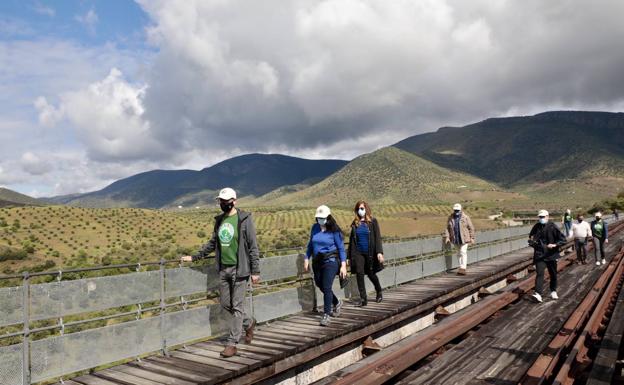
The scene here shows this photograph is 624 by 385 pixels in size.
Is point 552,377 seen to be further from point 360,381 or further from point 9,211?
point 9,211

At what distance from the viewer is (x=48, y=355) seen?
499cm

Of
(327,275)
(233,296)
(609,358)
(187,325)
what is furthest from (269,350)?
(609,358)

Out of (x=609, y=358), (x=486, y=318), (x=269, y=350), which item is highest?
(x=269, y=350)

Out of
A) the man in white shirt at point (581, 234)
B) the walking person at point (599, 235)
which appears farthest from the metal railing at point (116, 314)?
the walking person at point (599, 235)

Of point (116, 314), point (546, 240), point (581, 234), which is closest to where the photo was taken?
point (116, 314)

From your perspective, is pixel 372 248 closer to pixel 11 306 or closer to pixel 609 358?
pixel 609 358

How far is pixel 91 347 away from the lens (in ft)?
17.5

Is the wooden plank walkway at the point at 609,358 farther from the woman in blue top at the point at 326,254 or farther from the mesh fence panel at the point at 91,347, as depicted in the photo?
the mesh fence panel at the point at 91,347

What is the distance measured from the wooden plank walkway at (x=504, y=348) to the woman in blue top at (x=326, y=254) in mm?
1818

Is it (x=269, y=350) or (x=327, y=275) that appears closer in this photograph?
(x=269, y=350)

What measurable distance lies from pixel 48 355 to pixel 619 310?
9.87 m

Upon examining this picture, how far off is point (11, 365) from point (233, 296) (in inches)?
99.7

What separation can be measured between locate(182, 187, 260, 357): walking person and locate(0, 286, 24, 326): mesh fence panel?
75.4 inches

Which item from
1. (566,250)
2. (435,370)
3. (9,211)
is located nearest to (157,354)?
(435,370)
